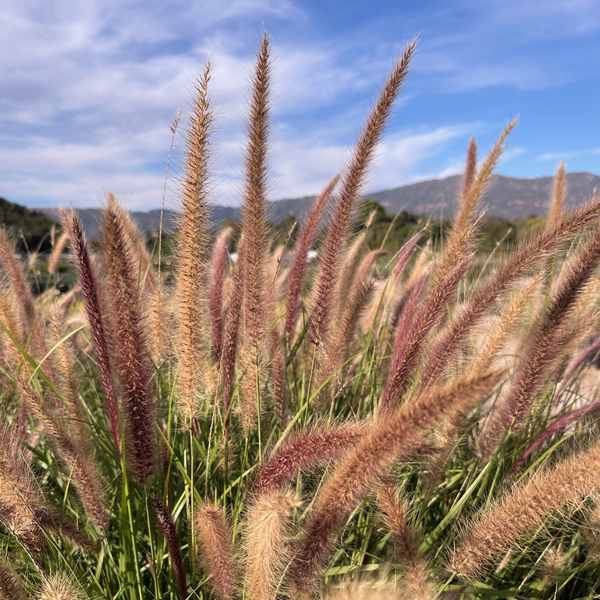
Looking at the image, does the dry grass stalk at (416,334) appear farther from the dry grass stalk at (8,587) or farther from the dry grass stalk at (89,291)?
the dry grass stalk at (8,587)

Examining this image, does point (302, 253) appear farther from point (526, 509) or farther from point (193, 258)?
point (526, 509)

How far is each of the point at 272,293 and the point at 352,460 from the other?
3.80ft

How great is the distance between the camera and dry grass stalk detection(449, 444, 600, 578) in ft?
4.21

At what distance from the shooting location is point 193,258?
1.55 m

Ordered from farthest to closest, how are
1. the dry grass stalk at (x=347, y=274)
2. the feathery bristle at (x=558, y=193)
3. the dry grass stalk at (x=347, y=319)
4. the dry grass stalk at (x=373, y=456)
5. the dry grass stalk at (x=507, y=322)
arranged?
the feathery bristle at (x=558, y=193)
the dry grass stalk at (x=347, y=274)
the dry grass stalk at (x=347, y=319)
the dry grass stalk at (x=507, y=322)
the dry grass stalk at (x=373, y=456)

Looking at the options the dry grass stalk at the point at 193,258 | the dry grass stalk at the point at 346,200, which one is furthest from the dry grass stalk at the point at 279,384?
the dry grass stalk at the point at 193,258

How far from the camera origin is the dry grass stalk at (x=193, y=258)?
141 centimetres

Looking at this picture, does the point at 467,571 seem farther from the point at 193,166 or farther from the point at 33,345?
the point at 33,345

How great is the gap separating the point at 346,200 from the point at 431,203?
209 centimetres

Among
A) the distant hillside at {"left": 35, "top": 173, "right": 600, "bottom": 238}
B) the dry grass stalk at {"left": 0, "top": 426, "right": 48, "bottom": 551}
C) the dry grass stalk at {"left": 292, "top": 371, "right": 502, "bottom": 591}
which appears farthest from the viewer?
the distant hillside at {"left": 35, "top": 173, "right": 600, "bottom": 238}

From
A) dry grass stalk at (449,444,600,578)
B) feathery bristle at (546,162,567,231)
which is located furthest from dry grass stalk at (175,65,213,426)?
feathery bristle at (546,162,567,231)

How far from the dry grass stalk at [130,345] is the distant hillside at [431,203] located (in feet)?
0.30

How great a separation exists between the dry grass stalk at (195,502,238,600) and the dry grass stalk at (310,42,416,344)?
1002 millimetres

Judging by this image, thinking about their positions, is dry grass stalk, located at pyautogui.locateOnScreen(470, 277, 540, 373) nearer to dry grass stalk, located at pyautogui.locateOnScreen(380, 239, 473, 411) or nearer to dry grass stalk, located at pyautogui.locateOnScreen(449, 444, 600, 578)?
dry grass stalk, located at pyautogui.locateOnScreen(380, 239, 473, 411)
